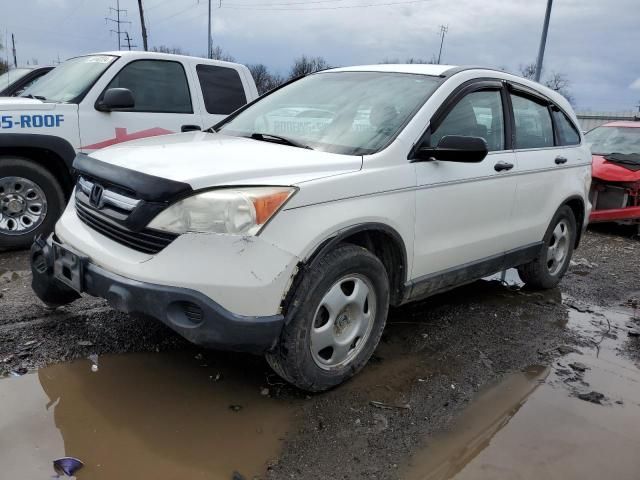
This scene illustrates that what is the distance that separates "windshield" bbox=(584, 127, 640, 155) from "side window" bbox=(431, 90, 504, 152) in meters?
6.15

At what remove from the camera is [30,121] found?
18.0ft

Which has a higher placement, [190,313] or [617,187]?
[190,313]

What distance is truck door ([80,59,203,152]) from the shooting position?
582 cm

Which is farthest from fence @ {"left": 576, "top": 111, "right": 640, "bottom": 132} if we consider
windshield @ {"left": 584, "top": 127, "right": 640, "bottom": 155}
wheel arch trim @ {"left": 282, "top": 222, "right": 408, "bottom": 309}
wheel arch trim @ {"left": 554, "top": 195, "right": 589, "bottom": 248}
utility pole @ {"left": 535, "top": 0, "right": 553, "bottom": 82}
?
wheel arch trim @ {"left": 282, "top": 222, "right": 408, "bottom": 309}

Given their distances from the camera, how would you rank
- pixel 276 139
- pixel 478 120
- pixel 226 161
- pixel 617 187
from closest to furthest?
pixel 226 161 → pixel 276 139 → pixel 478 120 → pixel 617 187

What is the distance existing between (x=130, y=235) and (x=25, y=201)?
3.42 metres

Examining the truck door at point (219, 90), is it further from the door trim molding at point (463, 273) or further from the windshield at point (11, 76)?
the door trim molding at point (463, 273)

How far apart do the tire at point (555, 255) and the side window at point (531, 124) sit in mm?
718

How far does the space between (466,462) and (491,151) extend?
7.69ft

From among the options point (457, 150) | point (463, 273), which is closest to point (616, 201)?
point (463, 273)

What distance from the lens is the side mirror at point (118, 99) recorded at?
5.54 meters

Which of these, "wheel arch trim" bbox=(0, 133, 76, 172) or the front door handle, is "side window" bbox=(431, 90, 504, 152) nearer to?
the front door handle

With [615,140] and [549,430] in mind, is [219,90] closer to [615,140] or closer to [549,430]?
[549,430]

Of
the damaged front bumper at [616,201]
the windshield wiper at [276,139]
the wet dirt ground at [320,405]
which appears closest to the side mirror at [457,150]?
the windshield wiper at [276,139]
